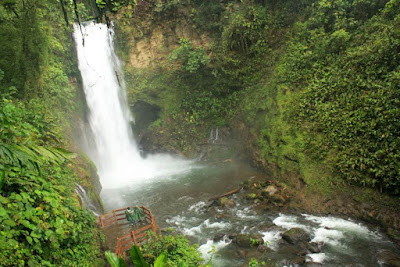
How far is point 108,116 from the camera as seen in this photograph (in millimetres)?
18859

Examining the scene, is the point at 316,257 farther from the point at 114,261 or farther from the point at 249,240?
the point at 114,261

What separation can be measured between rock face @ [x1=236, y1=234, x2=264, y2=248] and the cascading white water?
913cm

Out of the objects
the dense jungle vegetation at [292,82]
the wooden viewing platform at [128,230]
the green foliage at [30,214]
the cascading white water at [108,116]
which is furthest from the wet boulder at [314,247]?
the cascading white water at [108,116]

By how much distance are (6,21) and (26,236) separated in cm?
854

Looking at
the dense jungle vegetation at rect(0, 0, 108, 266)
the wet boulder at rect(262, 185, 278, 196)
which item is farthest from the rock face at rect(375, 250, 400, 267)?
the dense jungle vegetation at rect(0, 0, 108, 266)

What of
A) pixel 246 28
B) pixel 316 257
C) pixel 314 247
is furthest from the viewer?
pixel 246 28

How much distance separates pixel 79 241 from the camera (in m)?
5.45

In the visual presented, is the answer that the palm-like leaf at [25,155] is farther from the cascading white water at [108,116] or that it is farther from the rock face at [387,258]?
the cascading white water at [108,116]

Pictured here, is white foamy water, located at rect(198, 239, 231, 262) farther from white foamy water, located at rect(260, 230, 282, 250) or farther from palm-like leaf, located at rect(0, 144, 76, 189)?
palm-like leaf, located at rect(0, 144, 76, 189)

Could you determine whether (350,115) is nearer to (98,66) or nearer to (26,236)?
(26,236)

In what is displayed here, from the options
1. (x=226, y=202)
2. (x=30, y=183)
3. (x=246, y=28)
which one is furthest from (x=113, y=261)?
(x=246, y=28)

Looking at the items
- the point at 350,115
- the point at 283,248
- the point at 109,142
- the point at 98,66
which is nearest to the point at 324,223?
the point at 283,248

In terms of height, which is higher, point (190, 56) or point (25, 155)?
point (190, 56)

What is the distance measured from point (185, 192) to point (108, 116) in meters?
9.30
